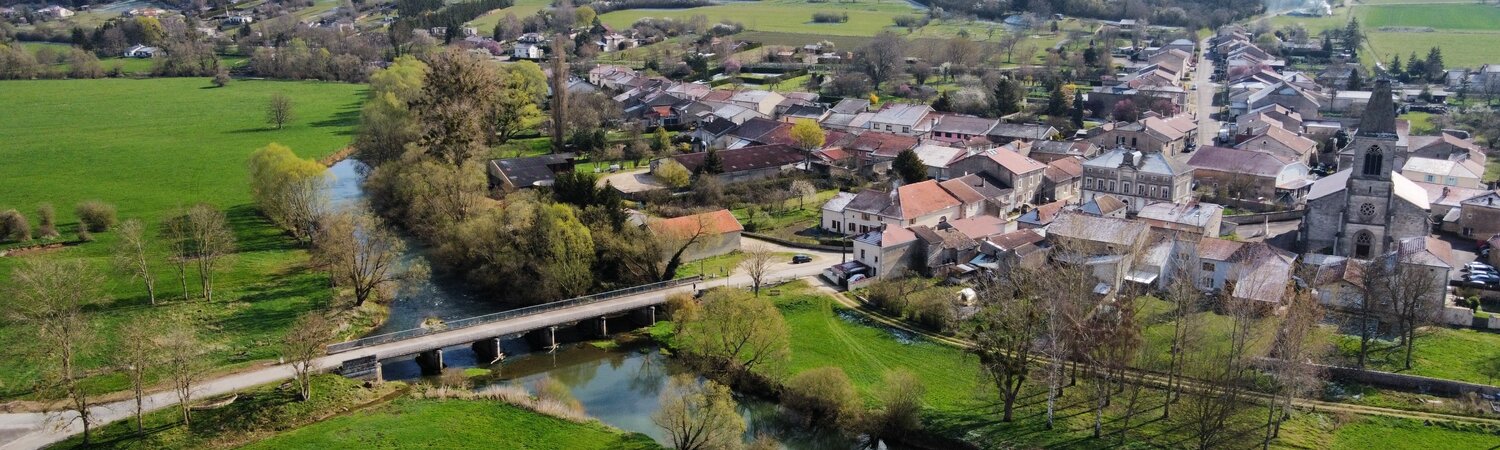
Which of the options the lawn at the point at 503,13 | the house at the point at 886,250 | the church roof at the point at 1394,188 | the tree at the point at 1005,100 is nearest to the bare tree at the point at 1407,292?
the church roof at the point at 1394,188

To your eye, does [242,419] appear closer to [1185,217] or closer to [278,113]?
[1185,217]

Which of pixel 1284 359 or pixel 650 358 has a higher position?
pixel 1284 359

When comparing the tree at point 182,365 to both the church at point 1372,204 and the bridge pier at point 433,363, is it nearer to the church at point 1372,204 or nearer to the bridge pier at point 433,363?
the bridge pier at point 433,363

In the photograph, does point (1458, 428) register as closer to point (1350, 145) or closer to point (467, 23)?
point (1350, 145)

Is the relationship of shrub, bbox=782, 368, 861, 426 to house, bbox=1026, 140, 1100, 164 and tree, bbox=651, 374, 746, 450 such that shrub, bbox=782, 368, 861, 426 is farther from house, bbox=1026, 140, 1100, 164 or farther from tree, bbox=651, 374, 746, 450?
house, bbox=1026, 140, 1100, 164

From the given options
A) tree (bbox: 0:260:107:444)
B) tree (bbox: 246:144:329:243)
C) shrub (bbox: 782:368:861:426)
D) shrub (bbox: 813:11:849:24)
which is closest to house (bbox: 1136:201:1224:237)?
shrub (bbox: 782:368:861:426)

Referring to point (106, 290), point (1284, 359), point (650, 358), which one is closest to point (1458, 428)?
point (1284, 359)
